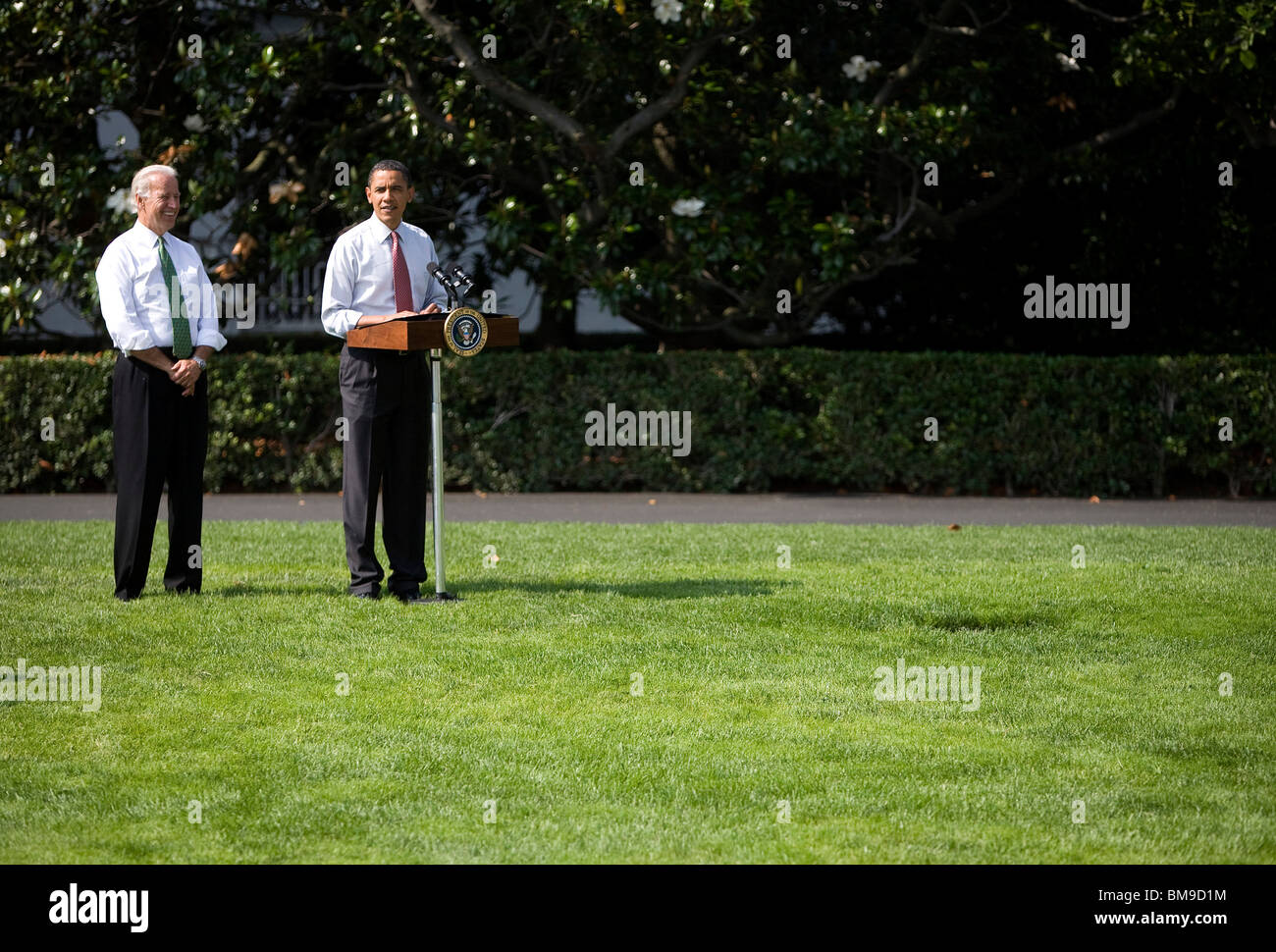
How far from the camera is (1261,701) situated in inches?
246

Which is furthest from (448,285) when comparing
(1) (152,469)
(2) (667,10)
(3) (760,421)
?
(3) (760,421)

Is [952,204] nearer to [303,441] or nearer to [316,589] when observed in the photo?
[303,441]

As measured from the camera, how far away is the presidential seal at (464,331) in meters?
7.77

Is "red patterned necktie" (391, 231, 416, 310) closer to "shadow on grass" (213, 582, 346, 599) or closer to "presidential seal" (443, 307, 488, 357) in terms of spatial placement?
"presidential seal" (443, 307, 488, 357)

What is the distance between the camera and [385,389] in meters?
8.21

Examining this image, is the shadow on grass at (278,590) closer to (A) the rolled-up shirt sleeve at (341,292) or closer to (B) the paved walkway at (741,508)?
(A) the rolled-up shirt sleeve at (341,292)

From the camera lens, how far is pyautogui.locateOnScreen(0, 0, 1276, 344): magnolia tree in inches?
523

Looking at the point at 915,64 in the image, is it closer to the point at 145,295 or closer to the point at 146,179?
the point at 146,179

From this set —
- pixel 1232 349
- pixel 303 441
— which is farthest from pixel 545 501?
pixel 1232 349

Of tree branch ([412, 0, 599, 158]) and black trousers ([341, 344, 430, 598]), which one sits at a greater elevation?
tree branch ([412, 0, 599, 158])

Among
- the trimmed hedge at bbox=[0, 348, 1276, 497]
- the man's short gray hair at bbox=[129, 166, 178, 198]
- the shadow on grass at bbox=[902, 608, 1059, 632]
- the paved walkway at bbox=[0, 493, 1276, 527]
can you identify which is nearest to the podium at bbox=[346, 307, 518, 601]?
the man's short gray hair at bbox=[129, 166, 178, 198]

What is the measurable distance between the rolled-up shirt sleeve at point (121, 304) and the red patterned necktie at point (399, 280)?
137 cm

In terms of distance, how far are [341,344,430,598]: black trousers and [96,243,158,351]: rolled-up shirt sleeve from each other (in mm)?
1097
